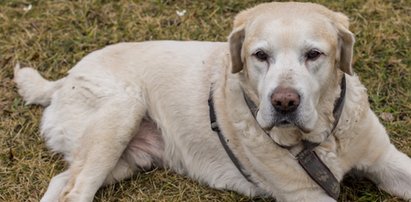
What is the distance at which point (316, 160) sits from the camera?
12.3ft

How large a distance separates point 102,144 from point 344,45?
1692 mm

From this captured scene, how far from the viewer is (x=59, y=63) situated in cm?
555

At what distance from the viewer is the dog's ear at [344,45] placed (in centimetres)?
350

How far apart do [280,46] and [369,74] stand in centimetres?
201

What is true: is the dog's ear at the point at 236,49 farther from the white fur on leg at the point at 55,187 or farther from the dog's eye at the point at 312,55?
the white fur on leg at the point at 55,187

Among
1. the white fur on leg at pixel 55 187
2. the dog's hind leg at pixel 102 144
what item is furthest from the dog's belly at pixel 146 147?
the white fur on leg at pixel 55 187

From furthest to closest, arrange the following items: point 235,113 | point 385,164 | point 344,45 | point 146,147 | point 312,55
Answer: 1. point 146,147
2. point 385,164
3. point 235,113
4. point 344,45
5. point 312,55

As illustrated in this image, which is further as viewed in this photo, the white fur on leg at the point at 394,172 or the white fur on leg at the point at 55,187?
the white fur on leg at the point at 55,187

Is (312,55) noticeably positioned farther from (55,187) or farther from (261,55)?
(55,187)

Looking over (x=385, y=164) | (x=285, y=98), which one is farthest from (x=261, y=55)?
(x=385, y=164)

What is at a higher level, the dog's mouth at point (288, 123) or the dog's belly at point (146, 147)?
the dog's mouth at point (288, 123)

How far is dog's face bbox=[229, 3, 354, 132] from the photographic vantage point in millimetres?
3297

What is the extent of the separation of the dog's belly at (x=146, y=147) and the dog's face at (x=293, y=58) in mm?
1175

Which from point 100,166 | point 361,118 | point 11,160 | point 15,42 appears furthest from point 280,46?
point 15,42
